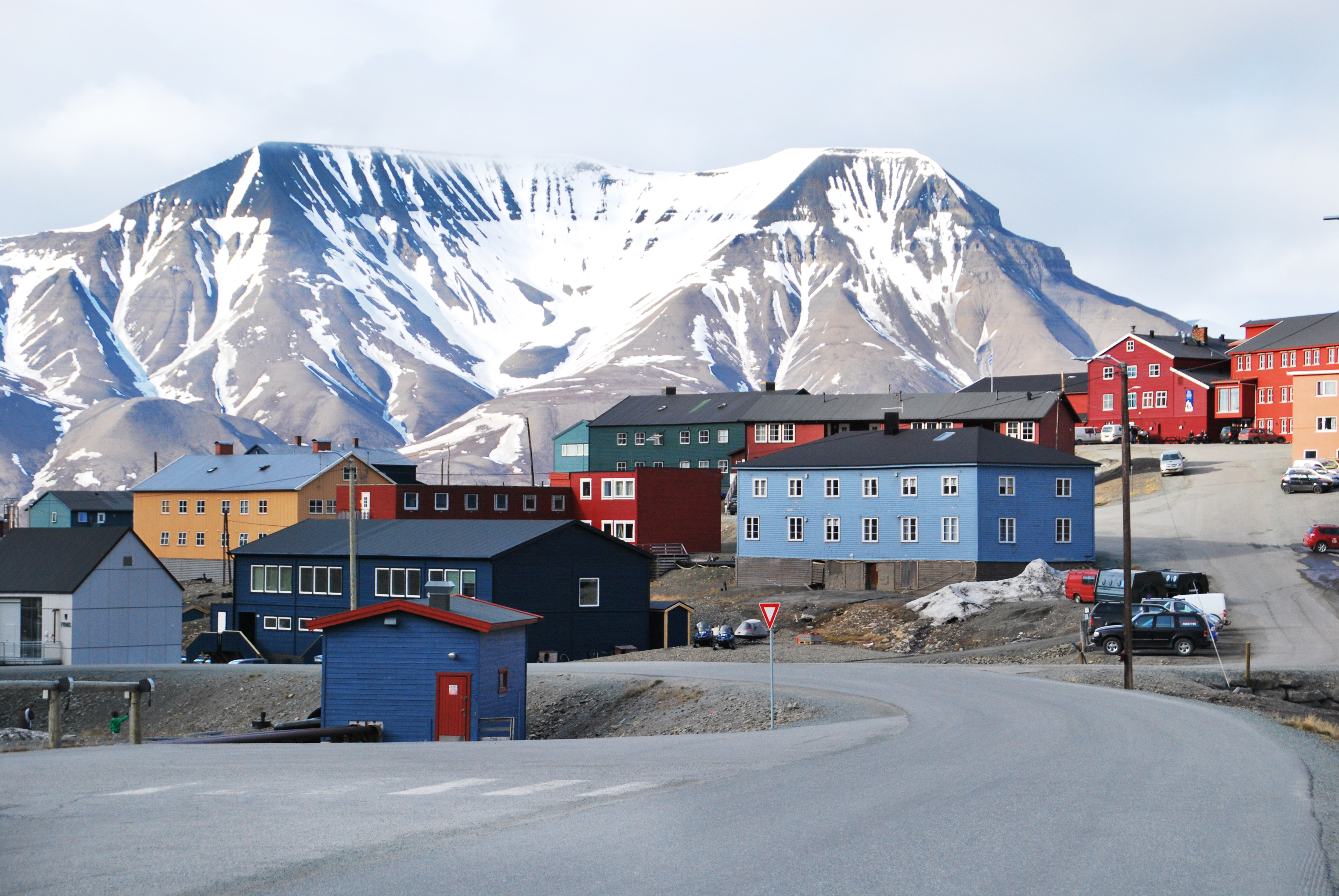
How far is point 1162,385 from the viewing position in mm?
114938

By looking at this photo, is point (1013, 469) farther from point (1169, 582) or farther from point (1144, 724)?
point (1144, 724)

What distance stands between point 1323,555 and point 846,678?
36.7 metres

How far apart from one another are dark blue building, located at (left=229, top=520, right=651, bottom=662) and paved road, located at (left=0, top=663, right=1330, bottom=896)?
31.6m

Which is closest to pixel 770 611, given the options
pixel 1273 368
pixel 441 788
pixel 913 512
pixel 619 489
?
pixel 441 788

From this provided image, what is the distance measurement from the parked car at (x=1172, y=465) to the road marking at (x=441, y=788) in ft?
265

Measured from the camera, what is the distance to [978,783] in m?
14.9

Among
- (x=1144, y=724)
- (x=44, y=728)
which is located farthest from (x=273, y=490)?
(x=1144, y=724)

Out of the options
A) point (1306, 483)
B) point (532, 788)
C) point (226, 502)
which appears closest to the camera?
point (532, 788)

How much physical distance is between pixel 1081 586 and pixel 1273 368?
64186 millimetres

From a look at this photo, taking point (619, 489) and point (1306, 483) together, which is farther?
point (619, 489)

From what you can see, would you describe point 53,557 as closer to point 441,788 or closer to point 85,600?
point 85,600

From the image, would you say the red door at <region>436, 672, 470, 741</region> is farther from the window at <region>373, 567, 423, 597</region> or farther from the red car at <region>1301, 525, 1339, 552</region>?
the red car at <region>1301, 525, 1339, 552</region>

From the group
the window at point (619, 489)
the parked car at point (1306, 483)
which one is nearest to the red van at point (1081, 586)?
the parked car at point (1306, 483)

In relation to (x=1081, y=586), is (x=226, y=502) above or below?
above
